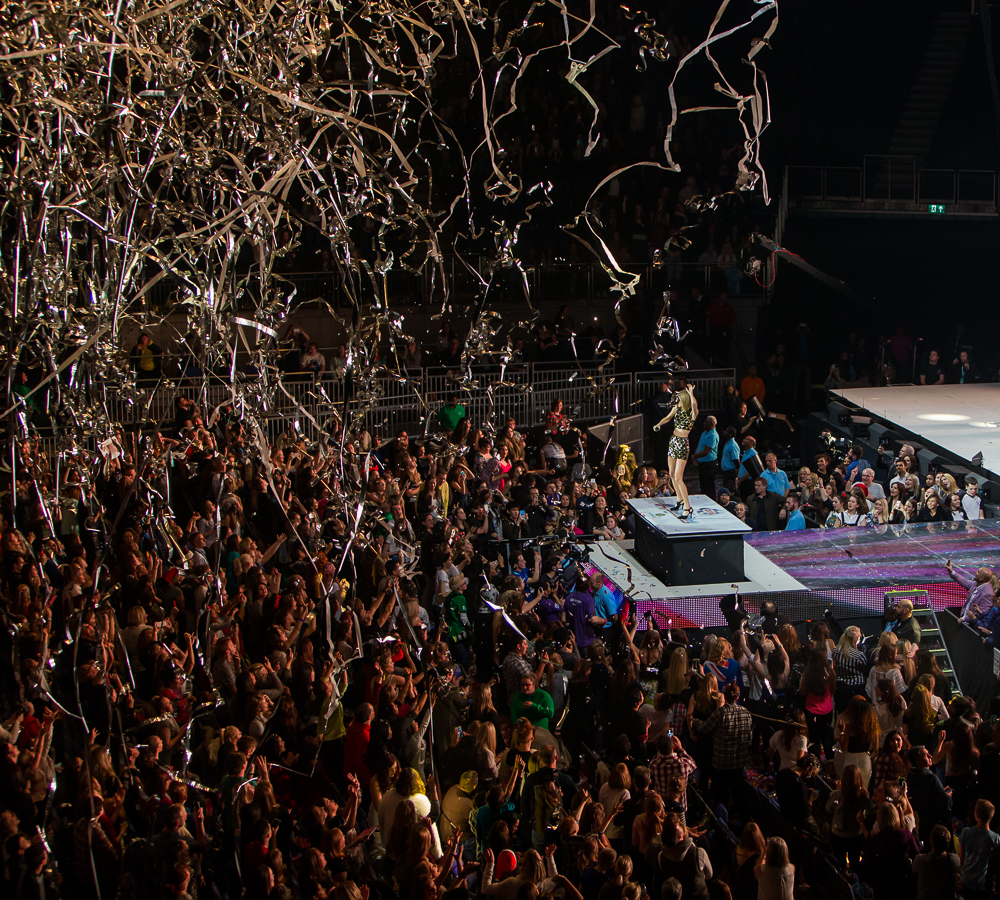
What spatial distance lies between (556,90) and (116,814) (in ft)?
46.0

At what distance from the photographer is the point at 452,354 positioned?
14320 millimetres

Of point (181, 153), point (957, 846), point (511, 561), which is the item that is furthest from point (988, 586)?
point (181, 153)

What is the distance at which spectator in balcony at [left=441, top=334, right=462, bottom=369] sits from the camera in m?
14.3

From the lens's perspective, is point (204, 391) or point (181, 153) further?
point (181, 153)

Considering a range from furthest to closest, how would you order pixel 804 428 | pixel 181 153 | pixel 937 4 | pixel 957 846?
pixel 937 4
pixel 804 428
pixel 957 846
pixel 181 153

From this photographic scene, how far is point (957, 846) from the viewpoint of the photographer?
616 centimetres

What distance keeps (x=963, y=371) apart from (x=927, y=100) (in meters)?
5.45

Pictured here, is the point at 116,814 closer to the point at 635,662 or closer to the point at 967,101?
the point at 635,662

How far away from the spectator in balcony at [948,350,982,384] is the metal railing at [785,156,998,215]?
255 centimetres

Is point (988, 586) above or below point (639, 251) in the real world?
below

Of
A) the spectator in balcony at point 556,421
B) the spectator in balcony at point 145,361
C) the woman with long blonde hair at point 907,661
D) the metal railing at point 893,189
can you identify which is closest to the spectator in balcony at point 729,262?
the metal railing at point 893,189

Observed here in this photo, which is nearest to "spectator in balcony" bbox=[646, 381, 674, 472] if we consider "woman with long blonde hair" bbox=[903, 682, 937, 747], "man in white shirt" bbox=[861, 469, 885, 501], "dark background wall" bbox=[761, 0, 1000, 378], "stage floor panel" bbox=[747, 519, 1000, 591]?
"man in white shirt" bbox=[861, 469, 885, 501]

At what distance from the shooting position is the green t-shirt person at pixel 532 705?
22.1ft

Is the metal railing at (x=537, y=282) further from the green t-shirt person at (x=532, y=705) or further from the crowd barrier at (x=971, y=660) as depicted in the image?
the green t-shirt person at (x=532, y=705)
